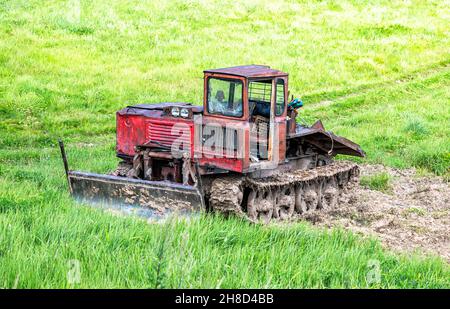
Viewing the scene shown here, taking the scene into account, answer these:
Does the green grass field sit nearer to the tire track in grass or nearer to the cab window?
the tire track in grass

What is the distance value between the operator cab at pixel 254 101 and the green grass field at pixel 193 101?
7.65 ft

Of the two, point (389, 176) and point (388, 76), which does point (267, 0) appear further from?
point (389, 176)

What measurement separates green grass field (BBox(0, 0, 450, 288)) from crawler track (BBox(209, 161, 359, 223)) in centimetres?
99

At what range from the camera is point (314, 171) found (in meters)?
15.1

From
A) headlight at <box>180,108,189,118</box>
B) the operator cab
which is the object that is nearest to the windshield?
the operator cab

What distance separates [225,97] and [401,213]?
12.6ft

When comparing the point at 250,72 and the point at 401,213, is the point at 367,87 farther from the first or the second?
the point at 250,72

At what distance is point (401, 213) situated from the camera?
14406mm

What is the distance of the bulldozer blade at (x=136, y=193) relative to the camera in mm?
12258

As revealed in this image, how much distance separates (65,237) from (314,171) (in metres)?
6.78

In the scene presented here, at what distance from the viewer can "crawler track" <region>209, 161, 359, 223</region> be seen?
500 inches

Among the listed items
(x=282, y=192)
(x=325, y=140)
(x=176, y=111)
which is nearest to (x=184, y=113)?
(x=176, y=111)

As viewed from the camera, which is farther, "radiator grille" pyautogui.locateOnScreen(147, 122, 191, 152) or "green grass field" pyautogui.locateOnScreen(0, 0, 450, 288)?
"radiator grille" pyautogui.locateOnScreen(147, 122, 191, 152)
